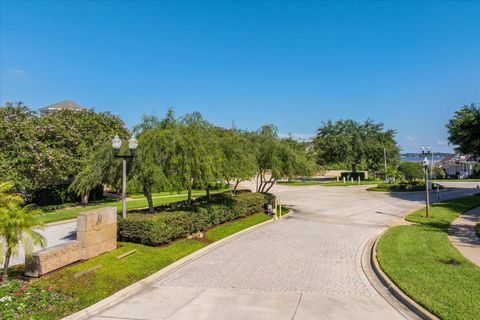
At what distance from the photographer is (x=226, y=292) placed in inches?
315

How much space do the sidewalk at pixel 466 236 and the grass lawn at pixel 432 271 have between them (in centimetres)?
27

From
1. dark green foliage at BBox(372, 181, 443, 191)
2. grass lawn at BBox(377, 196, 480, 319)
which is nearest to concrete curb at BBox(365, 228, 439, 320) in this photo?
grass lawn at BBox(377, 196, 480, 319)

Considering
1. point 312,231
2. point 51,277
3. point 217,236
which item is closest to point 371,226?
point 312,231

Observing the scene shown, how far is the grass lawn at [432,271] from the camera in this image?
6.64 metres

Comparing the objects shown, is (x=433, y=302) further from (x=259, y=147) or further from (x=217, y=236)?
(x=259, y=147)

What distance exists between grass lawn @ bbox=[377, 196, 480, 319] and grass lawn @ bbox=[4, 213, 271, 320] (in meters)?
6.47

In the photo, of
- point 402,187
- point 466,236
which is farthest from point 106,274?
point 402,187

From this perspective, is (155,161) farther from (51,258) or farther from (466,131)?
(466,131)

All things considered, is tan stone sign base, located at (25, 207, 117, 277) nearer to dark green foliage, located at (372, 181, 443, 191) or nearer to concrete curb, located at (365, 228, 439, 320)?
concrete curb, located at (365, 228, 439, 320)

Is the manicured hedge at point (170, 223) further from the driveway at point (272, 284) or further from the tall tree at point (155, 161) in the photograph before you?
the driveway at point (272, 284)

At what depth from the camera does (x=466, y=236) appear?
520 inches

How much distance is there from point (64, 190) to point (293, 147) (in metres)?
18.1

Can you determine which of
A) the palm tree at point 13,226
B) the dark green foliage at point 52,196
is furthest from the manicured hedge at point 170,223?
Result: the dark green foliage at point 52,196

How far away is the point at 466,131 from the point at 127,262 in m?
27.7
